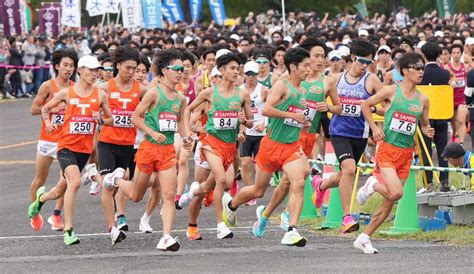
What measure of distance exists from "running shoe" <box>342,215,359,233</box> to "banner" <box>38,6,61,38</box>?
34.6 m

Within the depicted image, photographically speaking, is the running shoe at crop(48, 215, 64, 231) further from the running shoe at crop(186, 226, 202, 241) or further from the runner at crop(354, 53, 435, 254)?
the runner at crop(354, 53, 435, 254)

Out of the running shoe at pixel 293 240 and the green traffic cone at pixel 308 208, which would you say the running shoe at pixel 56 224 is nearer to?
the green traffic cone at pixel 308 208

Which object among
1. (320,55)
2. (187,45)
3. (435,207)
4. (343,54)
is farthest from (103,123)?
(187,45)

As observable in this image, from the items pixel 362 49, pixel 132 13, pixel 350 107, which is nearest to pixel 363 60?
pixel 362 49

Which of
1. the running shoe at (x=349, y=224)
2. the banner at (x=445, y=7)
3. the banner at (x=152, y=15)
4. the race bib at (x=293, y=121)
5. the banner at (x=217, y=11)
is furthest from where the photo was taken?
the banner at (x=445, y=7)

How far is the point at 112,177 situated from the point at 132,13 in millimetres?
33606

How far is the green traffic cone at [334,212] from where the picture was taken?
50.2ft

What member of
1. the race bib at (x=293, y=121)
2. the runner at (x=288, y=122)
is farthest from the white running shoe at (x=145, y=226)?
the race bib at (x=293, y=121)

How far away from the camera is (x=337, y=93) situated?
14961 mm

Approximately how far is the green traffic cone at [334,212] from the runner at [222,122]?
135 centimetres

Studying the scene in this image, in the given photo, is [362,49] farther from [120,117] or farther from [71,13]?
[71,13]

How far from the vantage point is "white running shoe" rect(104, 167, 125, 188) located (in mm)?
14425

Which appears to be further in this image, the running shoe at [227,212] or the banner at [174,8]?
the banner at [174,8]

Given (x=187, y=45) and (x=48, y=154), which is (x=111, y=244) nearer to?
(x=48, y=154)
